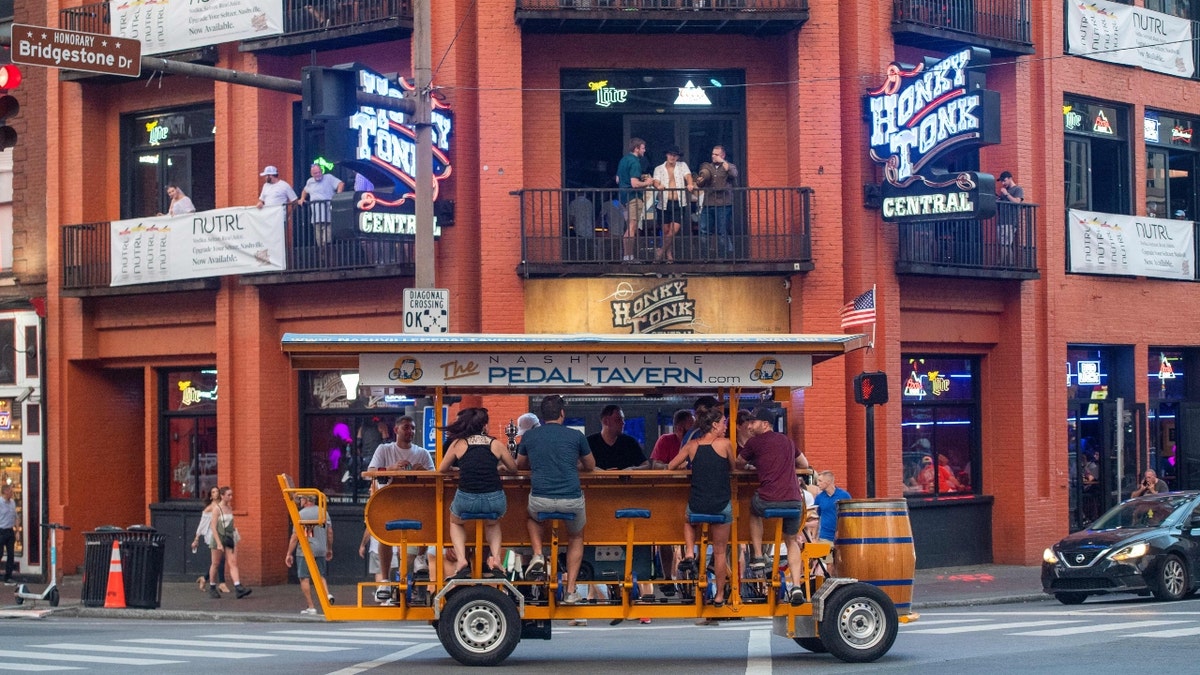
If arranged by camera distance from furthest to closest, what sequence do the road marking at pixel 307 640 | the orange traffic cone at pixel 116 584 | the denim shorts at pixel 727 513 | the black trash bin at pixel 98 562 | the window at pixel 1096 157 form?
the window at pixel 1096 157 → the black trash bin at pixel 98 562 → the orange traffic cone at pixel 116 584 → the road marking at pixel 307 640 → the denim shorts at pixel 727 513

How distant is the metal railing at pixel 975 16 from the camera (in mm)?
23734

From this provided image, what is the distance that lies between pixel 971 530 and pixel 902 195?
5.81 m

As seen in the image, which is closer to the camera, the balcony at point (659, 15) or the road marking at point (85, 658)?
the road marking at point (85, 658)

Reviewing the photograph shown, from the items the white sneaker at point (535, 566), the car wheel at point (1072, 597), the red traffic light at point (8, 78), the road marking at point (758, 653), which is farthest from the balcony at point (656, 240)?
the red traffic light at point (8, 78)

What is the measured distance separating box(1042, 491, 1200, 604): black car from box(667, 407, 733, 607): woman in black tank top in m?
8.39

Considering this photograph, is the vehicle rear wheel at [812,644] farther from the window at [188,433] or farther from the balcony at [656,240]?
the window at [188,433]

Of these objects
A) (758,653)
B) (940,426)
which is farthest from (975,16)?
(758,653)

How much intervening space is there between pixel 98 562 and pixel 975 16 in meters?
15.5

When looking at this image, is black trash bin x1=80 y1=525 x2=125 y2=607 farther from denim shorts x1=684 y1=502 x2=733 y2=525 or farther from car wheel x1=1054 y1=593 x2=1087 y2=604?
car wheel x1=1054 y1=593 x2=1087 y2=604

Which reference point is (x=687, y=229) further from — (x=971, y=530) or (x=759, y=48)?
(x=971, y=530)

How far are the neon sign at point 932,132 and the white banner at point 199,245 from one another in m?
9.03

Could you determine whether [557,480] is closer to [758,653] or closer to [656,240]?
[758,653]

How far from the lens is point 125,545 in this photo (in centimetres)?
2173

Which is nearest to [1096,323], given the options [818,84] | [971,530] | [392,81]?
[971,530]
